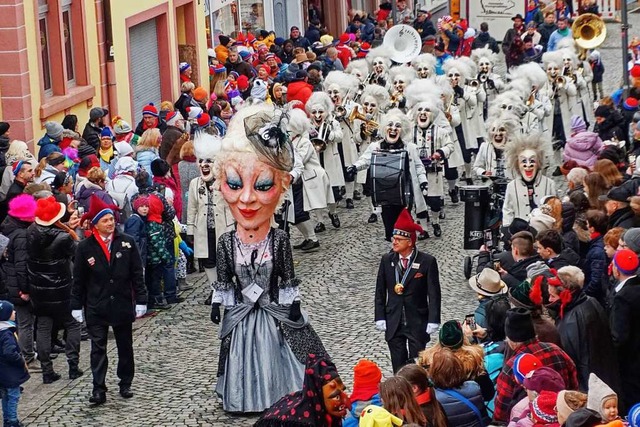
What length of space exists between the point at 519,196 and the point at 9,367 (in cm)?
621

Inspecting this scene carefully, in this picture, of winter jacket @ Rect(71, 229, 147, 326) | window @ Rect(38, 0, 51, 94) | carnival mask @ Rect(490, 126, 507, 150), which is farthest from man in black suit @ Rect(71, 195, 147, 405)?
window @ Rect(38, 0, 51, 94)

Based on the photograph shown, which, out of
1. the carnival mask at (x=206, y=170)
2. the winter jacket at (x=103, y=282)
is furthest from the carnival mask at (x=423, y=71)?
the winter jacket at (x=103, y=282)

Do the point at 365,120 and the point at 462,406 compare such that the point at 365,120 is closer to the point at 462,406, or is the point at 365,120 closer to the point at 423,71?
the point at 423,71

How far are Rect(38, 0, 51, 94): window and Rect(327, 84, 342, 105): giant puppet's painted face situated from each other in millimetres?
3717

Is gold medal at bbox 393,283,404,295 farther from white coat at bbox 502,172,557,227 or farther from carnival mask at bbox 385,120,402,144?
carnival mask at bbox 385,120,402,144

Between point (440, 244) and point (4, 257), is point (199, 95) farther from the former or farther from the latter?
point (4, 257)

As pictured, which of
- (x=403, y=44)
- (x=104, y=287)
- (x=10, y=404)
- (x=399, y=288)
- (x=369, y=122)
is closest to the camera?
(x=10, y=404)

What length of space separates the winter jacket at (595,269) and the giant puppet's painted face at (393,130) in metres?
5.08

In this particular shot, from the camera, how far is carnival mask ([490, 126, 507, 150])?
18406 mm

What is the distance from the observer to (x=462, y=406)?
9742 mm

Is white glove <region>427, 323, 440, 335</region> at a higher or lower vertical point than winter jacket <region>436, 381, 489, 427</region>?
higher

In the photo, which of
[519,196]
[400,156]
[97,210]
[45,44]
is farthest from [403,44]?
[97,210]

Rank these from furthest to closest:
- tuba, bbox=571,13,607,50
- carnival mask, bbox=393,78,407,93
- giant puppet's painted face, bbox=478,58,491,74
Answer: tuba, bbox=571,13,607,50 → giant puppet's painted face, bbox=478,58,491,74 → carnival mask, bbox=393,78,407,93

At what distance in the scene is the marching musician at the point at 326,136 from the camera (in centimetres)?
2008
